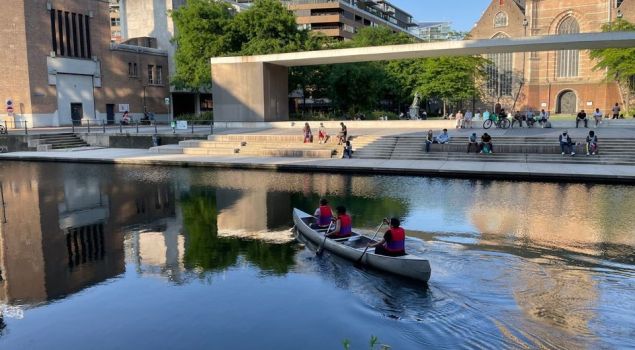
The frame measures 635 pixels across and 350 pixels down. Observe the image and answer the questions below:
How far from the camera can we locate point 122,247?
489 inches

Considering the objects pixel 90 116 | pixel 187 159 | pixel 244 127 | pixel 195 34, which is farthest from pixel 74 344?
pixel 90 116

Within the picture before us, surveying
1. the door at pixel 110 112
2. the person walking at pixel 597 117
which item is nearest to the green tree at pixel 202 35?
the door at pixel 110 112

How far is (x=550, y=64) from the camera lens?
73.1 m

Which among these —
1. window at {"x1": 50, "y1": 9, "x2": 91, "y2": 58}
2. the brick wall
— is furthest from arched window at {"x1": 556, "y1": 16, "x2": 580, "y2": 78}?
the brick wall

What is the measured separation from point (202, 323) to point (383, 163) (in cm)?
1803

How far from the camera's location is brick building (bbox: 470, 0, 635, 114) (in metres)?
70.1

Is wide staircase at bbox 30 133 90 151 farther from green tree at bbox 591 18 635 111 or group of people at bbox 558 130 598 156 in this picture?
green tree at bbox 591 18 635 111

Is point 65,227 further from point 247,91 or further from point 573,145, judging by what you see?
point 247,91

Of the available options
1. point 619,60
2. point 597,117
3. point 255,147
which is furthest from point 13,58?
point 619,60

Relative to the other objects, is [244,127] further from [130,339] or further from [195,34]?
[130,339]

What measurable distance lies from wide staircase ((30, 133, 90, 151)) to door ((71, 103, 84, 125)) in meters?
14.8

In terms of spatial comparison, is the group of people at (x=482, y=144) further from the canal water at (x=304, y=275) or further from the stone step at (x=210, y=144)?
the stone step at (x=210, y=144)

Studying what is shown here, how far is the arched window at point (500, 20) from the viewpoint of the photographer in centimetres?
7784

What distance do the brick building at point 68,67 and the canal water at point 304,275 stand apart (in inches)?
1407
